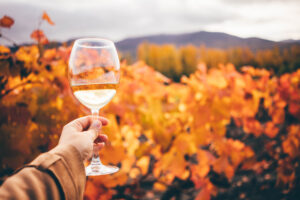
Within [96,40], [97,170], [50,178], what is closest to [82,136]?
[50,178]

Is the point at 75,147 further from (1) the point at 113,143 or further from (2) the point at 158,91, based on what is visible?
(2) the point at 158,91

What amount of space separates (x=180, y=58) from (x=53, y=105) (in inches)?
1116

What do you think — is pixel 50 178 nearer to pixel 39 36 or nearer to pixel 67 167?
pixel 67 167

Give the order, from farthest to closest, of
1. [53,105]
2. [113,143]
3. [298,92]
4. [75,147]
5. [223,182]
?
1. [298,92]
2. [223,182]
3. [113,143]
4. [53,105]
5. [75,147]

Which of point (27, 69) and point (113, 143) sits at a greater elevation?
point (27, 69)

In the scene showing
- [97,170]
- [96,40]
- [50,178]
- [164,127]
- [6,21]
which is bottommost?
[164,127]

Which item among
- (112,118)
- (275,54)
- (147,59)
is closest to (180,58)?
(147,59)

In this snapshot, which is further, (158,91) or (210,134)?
(158,91)

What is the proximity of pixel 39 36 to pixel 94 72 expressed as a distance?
3.92 ft

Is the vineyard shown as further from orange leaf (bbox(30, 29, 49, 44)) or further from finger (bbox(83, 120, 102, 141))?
finger (bbox(83, 120, 102, 141))

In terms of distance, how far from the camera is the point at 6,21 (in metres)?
2.10

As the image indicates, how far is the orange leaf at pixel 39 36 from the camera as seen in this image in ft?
8.06

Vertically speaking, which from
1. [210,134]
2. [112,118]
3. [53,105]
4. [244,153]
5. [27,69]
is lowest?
[244,153]

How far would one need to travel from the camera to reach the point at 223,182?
14.4ft
